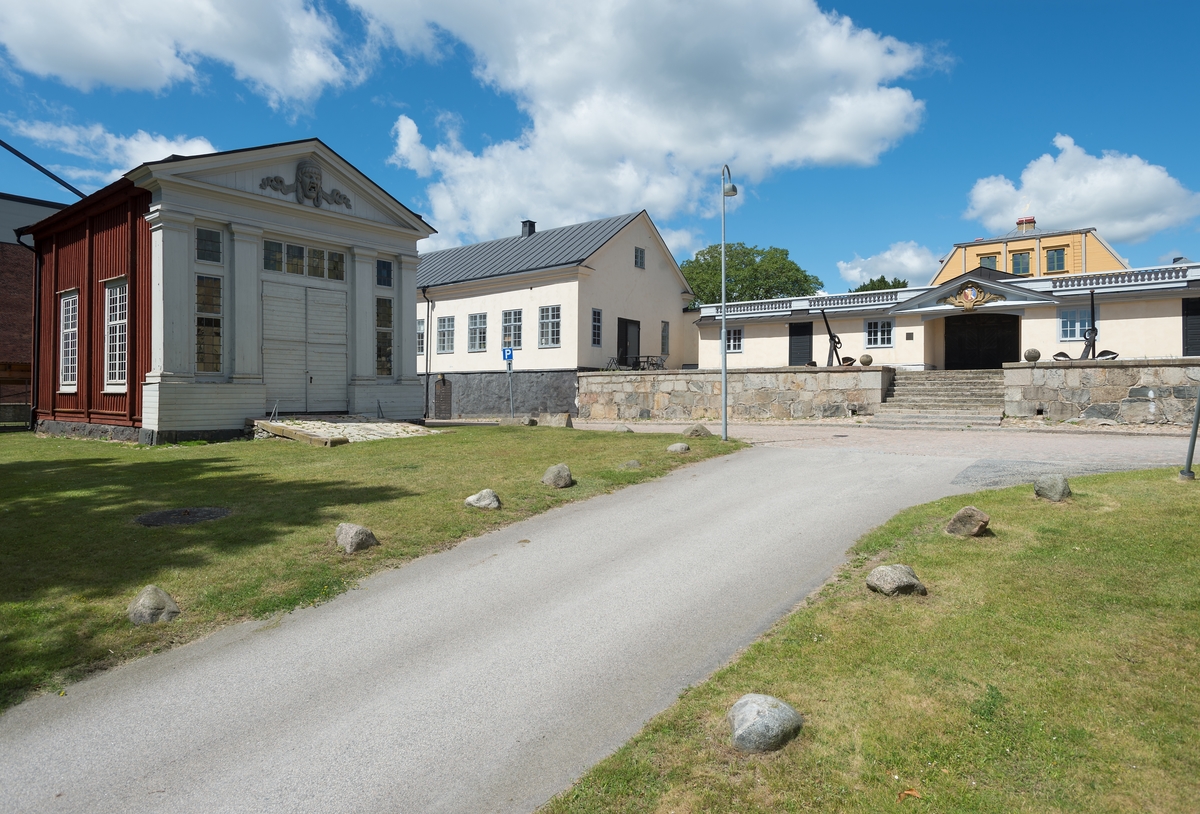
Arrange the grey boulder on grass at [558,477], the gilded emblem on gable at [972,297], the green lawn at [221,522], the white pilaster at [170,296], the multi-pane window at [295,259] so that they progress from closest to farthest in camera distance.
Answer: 1. the green lawn at [221,522]
2. the grey boulder on grass at [558,477]
3. the white pilaster at [170,296]
4. the multi-pane window at [295,259]
5. the gilded emblem on gable at [972,297]

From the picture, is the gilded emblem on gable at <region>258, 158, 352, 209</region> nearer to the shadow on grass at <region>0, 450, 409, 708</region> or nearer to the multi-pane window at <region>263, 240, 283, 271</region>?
the multi-pane window at <region>263, 240, 283, 271</region>

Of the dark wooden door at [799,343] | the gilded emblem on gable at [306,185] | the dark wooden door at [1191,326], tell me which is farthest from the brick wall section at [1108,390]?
the gilded emblem on gable at [306,185]

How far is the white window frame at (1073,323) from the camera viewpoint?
25.8m

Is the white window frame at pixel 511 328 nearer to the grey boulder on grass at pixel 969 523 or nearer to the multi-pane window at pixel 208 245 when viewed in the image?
the multi-pane window at pixel 208 245

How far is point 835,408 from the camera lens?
903 inches

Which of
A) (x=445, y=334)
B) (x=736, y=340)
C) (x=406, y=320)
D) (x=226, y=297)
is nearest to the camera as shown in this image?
(x=226, y=297)

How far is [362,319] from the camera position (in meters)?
20.4

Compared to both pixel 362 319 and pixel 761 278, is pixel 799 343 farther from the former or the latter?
pixel 761 278

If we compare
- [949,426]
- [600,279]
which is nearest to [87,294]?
[600,279]

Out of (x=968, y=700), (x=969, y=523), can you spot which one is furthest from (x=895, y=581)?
(x=969, y=523)

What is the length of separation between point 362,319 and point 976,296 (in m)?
22.1

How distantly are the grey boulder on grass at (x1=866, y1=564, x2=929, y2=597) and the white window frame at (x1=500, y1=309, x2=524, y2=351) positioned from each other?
27.5 meters

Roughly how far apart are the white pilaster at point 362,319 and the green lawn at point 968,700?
16.8 meters

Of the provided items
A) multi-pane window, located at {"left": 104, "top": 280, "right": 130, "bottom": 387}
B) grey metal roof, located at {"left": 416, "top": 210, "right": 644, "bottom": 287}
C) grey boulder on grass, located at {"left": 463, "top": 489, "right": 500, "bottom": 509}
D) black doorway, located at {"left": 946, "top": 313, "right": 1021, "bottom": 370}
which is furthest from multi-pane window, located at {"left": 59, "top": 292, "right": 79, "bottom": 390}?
black doorway, located at {"left": 946, "top": 313, "right": 1021, "bottom": 370}
